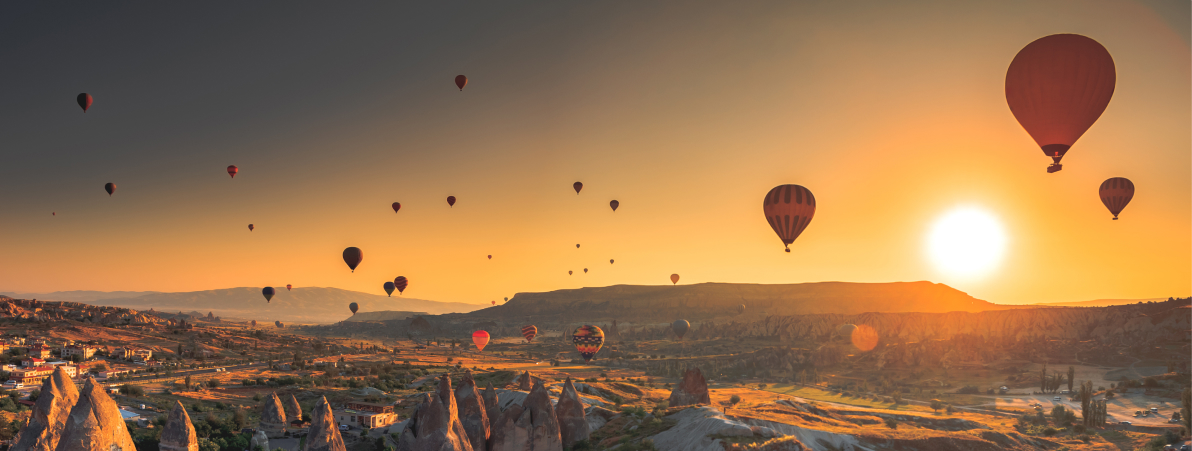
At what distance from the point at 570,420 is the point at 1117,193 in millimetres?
51007

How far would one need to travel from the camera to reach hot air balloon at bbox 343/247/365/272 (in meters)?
83.8

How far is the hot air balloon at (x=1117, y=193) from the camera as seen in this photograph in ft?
191

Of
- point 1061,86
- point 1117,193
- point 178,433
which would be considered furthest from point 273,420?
point 1117,193

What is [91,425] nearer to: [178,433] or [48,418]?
[48,418]

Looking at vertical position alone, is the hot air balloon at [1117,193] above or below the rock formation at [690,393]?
above

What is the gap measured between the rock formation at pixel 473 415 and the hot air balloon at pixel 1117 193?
2183 inches

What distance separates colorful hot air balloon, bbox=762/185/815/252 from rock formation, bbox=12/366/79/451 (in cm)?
4541

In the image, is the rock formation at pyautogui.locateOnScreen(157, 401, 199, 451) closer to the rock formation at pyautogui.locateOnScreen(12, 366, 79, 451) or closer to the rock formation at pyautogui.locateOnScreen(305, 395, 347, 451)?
the rock formation at pyautogui.locateOnScreen(305, 395, 347, 451)

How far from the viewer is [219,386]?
259 feet

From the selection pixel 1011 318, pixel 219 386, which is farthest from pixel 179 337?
pixel 1011 318

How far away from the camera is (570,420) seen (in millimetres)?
43219

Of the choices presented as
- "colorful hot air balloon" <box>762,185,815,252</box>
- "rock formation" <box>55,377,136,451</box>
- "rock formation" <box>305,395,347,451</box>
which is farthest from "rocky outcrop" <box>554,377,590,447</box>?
"rock formation" <box>55,377,136,451</box>

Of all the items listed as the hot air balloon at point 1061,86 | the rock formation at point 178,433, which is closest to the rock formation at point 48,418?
the rock formation at point 178,433

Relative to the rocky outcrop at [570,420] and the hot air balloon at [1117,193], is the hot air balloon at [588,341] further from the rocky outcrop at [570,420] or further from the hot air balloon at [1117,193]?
the hot air balloon at [1117,193]
